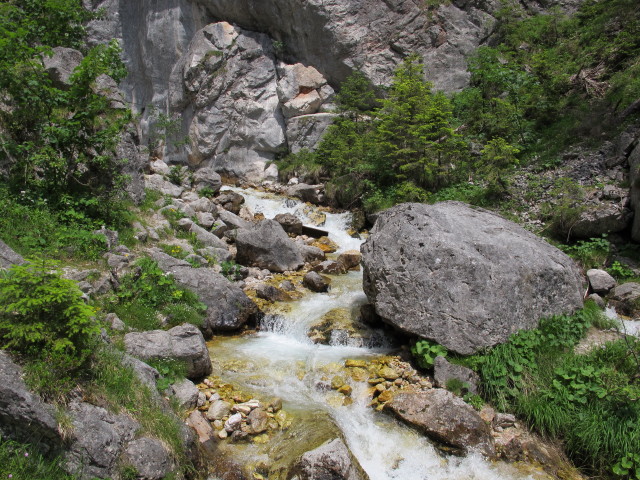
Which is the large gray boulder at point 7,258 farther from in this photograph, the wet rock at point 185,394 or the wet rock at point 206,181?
the wet rock at point 206,181

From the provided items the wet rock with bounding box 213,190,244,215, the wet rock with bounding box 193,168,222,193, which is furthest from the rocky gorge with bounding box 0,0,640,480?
the wet rock with bounding box 193,168,222,193

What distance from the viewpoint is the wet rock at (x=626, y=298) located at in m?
7.91

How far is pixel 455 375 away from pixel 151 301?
18.7ft

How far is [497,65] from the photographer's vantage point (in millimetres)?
17688

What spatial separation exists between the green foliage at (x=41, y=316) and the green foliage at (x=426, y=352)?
509 cm

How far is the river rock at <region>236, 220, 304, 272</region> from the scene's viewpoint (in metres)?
11.4

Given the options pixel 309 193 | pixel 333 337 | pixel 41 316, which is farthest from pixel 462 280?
pixel 309 193

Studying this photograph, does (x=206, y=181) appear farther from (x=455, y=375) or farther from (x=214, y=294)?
(x=455, y=375)

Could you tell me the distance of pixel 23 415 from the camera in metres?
3.24

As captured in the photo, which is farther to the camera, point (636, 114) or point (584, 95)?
point (584, 95)

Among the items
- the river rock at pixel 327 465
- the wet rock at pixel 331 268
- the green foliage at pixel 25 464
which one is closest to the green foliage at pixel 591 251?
the wet rock at pixel 331 268

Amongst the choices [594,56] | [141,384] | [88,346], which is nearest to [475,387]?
[141,384]

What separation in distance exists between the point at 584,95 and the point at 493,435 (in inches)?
551

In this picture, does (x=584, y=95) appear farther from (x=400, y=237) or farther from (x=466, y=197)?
(x=400, y=237)
